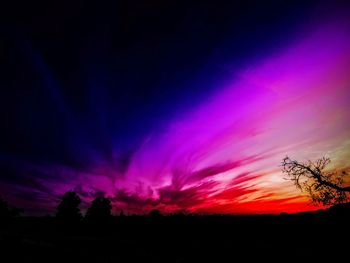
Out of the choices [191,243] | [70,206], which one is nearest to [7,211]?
[70,206]

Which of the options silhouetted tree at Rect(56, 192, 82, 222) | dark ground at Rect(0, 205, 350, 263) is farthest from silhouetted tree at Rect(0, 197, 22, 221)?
dark ground at Rect(0, 205, 350, 263)

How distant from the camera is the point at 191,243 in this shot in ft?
57.3

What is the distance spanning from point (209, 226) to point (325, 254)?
36.9 ft

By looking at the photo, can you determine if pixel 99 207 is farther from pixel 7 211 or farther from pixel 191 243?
pixel 191 243

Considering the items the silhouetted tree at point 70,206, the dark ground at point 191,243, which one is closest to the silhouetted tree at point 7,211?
the silhouetted tree at point 70,206

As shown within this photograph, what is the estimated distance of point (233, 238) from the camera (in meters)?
17.9

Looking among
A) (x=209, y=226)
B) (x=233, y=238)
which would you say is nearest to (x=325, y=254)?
(x=233, y=238)

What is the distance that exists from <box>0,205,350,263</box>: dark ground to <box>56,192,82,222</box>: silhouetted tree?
121 feet

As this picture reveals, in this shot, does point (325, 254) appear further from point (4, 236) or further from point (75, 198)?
point (75, 198)

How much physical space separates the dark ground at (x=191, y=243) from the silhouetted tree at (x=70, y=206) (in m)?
36.8

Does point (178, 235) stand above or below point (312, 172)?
below

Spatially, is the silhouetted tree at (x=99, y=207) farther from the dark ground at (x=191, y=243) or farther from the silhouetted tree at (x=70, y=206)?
the dark ground at (x=191, y=243)

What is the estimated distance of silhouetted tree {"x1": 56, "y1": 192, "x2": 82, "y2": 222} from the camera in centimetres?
5437

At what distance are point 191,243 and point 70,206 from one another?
160 ft
